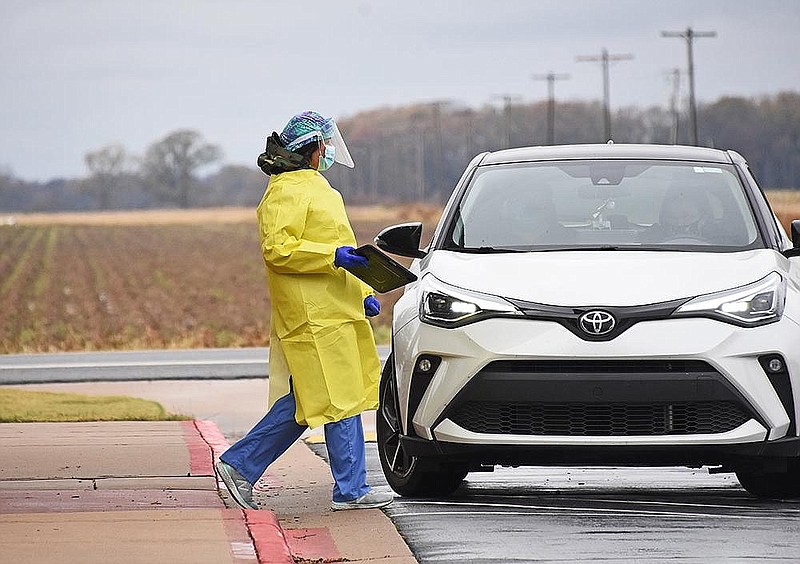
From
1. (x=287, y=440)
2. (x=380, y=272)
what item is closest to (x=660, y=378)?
(x=380, y=272)

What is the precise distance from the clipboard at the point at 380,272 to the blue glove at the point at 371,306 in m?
0.34

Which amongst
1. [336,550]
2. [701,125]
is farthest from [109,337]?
[701,125]

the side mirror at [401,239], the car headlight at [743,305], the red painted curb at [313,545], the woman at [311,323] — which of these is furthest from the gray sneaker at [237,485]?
the car headlight at [743,305]

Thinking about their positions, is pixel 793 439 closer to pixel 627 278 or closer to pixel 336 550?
pixel 627 278

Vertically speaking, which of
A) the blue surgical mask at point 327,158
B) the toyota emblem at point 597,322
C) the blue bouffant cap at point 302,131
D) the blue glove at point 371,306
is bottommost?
the blue glove at point 371,306

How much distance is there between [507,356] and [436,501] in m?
1.26

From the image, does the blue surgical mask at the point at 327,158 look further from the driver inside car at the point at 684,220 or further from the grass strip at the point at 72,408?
the grass strip at the point at 72,408

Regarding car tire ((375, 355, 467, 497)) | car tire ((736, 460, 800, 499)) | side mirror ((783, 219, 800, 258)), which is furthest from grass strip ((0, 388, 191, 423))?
side mirror ((783, 219, 800, 258))

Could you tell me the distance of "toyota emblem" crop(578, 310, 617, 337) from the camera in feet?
24.2

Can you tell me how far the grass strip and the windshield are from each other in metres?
4.41

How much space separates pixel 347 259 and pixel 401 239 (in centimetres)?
65

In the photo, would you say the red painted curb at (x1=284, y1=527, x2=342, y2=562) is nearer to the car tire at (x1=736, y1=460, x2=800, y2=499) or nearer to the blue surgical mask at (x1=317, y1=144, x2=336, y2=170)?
the blue surgical mask at (x1=317, y1=144, x2=336, y2=170)

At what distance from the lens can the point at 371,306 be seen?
8328mm

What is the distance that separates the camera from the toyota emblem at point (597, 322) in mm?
7375
